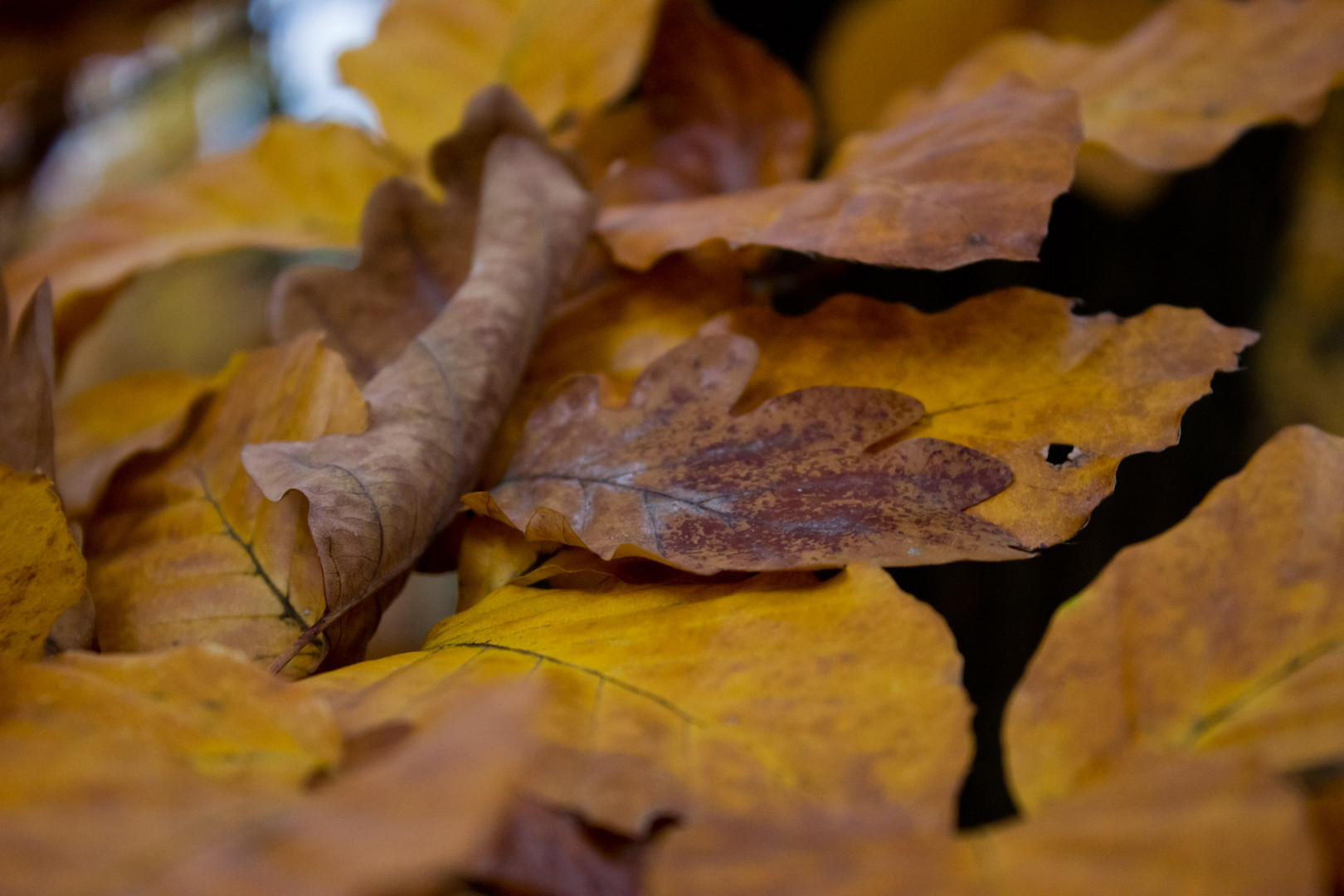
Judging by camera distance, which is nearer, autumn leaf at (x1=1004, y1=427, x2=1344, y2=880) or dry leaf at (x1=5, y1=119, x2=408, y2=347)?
autumn leaf at (x1=1004, y1=427, x2=1344, y2=880)

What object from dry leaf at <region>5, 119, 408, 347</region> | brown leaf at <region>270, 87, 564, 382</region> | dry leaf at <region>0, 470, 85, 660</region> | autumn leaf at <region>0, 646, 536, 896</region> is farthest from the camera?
dry leaf at <region>5, 119, 408, 347</region>

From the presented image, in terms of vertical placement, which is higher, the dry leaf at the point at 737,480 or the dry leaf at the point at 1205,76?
the dry leaf at the point at 1205,76

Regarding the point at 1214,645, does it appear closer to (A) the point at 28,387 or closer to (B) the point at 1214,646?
(B) the point at 1214,646

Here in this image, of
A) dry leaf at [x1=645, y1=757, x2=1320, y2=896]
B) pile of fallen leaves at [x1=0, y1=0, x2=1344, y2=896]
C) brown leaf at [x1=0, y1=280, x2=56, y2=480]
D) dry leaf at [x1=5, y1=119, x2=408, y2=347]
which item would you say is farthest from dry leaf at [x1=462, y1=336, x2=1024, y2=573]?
dry leaf at [x1=5, y1=119, x2=408, y2=347]

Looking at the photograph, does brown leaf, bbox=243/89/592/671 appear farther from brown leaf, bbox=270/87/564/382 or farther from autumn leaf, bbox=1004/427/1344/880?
autumn leaf, bbox=1004/427/1344/880

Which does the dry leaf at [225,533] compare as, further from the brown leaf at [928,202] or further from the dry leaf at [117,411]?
the brown leaf at [928,202]

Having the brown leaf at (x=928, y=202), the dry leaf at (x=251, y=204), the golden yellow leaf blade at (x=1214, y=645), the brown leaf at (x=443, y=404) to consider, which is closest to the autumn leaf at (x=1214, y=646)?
the golden yellow leaf blade at (x=1214, y=645)

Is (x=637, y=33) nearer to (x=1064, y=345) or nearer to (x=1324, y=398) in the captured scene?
(x=1064, y=345)
